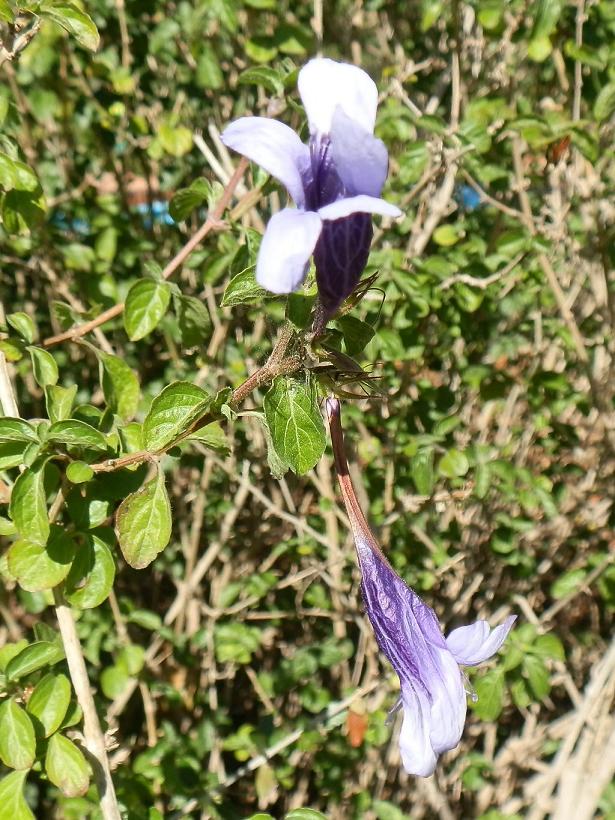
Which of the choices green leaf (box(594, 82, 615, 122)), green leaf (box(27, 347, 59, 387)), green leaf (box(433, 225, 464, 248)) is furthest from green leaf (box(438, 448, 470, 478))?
green leaf (box(27, 347, 59, 387))

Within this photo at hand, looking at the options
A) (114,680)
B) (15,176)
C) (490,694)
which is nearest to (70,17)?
(15,176)

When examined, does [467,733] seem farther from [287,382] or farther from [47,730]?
[287,382]

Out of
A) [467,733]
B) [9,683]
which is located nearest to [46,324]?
[9,683]

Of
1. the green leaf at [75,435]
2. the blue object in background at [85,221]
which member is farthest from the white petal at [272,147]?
the blue object in background at [85,221]

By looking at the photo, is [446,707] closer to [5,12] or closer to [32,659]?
[32,659]

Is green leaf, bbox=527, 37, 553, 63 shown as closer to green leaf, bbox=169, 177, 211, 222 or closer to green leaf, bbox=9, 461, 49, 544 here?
green leaf, bbox=169, 177, 211, 222

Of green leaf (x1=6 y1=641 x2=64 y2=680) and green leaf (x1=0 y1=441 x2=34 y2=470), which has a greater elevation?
green leaf (x1=0 y1=441 x2=34 y2=470)
